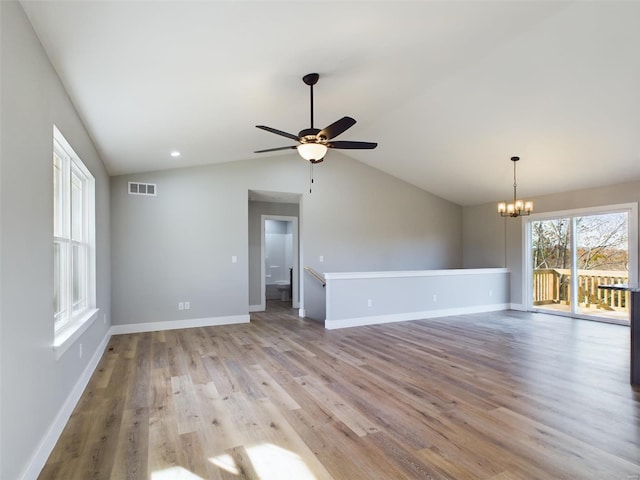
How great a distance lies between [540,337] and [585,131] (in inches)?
117

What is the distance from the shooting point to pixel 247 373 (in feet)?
11.8

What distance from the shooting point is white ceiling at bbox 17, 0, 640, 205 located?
2.23 meters

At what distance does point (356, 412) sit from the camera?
107 inches

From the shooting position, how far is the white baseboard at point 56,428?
1.90 metres

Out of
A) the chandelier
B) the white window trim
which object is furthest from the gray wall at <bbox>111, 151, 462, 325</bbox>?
the chandelier

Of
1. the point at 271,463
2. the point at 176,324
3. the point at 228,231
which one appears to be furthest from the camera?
the point at 228,231

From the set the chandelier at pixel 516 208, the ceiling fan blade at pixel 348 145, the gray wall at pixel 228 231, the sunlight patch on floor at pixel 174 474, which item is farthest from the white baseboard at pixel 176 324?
the chandelier at pixel 516 208

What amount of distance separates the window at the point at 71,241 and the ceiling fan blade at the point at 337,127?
6.87 feet

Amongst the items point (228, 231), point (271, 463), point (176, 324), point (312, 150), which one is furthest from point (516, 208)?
point (176, 324)

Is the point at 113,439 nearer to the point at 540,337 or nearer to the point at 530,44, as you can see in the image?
the point at 530,44

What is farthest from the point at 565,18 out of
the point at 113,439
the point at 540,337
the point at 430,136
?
the point at 113,439

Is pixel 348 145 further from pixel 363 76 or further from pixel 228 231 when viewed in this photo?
pixel 228 231

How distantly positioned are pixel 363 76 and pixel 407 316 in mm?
4327

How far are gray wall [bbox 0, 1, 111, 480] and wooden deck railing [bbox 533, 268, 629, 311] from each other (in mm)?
7864
